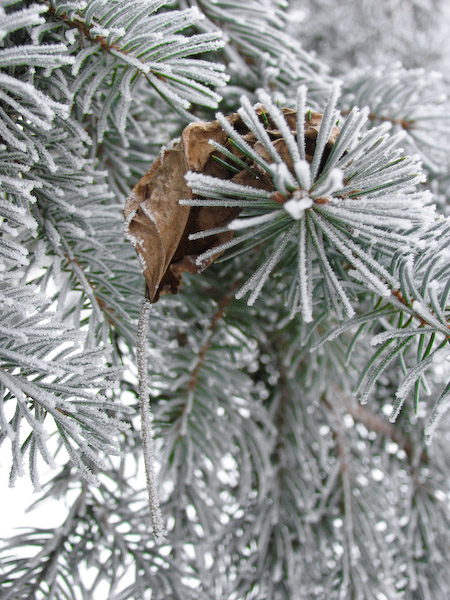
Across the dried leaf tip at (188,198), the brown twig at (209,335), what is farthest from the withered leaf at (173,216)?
the brown twig at (209,335)

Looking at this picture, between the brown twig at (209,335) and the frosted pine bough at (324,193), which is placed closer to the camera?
the frosted pine bough at (324,193)

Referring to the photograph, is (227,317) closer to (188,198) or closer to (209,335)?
(209,335)

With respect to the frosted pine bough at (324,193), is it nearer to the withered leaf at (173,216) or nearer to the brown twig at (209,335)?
the withered leaf at (173,216)

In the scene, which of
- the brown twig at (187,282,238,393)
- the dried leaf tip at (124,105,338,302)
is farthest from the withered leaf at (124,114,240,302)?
the brown twig at (187,282,238,393)

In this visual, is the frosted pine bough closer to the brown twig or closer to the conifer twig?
the conifer twig

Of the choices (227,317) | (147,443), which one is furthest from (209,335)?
(147,443)

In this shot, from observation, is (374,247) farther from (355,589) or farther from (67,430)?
(355,589)

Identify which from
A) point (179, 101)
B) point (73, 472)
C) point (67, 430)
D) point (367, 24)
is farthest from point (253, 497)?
point (367, 24)
